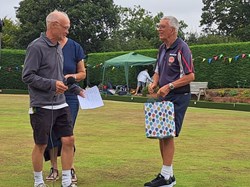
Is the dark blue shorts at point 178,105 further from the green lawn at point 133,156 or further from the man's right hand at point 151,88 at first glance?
the green lawn at point 133,156

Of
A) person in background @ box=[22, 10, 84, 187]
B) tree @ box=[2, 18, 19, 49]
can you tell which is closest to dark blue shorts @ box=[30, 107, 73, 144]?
person in background @ box=[22, 10, 84, 187]

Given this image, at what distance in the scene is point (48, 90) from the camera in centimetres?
440

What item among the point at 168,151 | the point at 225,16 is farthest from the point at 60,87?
the point at 225,16

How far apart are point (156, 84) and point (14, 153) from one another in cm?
245

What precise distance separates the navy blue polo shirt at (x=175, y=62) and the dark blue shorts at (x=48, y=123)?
1.05 metres

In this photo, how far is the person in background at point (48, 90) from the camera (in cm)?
441

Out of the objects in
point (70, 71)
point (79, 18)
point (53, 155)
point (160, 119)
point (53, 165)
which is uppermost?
point (79, 18)

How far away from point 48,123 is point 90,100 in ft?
3.15

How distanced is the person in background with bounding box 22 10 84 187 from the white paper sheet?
66 cm

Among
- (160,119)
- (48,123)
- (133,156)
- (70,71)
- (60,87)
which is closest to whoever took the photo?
(60,87)

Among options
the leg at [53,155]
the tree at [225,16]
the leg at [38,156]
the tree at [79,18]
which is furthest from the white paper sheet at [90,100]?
the tree at [225,16]

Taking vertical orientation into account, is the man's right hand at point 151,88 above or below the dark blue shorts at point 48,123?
above

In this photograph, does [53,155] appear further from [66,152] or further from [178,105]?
[178,105]

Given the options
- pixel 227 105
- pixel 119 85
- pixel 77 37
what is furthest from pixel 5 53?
pixel 227 105
